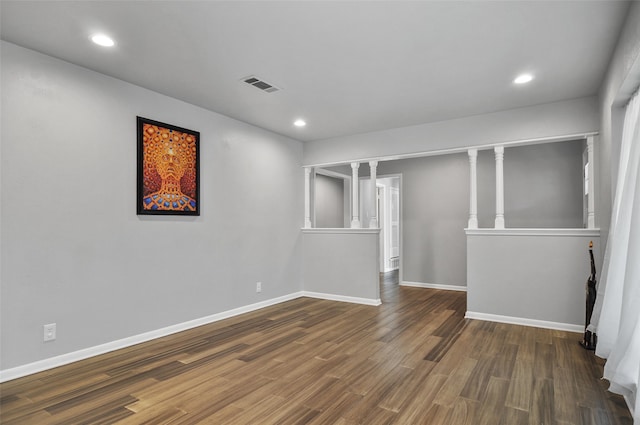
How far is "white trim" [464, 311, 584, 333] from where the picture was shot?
382 centimetres

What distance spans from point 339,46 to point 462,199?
4311mm

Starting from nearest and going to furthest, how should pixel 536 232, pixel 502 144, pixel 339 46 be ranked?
1. pixel 339 46
2. pixel 536 232
3. pixel 502 144

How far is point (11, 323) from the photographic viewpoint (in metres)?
2.64

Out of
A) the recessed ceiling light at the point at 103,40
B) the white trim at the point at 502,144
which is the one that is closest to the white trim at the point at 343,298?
Answer: the white trim at the point at 502,144

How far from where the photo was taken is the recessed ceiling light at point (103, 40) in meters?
2.59

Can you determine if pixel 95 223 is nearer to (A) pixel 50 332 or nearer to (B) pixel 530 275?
(A) pixel 50 332

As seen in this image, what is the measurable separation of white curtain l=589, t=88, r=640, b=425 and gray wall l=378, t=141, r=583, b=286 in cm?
264

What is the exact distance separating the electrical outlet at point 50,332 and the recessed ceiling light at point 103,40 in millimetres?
2287

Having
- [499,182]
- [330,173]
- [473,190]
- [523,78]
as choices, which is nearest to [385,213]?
[330,173]

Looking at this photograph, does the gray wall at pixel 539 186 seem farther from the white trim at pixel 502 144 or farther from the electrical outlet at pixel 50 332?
the electrical outlet at pixel 50 332

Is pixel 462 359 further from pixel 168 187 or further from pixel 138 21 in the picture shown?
pixel 138 21

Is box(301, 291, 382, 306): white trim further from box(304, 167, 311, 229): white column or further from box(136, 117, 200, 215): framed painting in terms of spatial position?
box(136, 117, 200, 215): framed painting

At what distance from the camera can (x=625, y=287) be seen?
6.79 ft

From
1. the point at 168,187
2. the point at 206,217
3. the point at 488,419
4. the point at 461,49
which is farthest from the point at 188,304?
the point at 461,49
